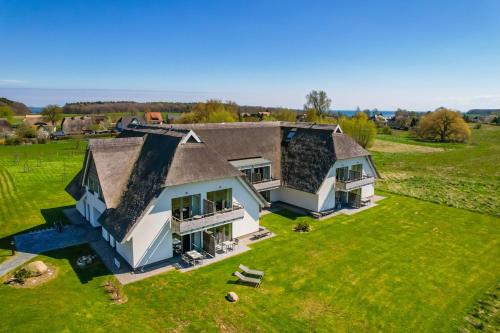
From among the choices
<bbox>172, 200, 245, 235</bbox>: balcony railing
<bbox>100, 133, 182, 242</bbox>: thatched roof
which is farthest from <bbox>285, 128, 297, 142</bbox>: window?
<bbox>100, 133, 182, 242</bbox>: thatched roof

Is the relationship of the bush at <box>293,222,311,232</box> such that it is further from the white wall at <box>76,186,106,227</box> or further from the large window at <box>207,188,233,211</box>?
the white wall at <box>76,186,106,227</box>

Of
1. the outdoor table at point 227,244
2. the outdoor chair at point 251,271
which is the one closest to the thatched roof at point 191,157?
the outdoor table at point 227,244

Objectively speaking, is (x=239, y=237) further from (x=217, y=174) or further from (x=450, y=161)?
(x=450, y=161)

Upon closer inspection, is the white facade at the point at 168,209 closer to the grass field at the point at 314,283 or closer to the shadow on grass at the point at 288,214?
the shadow on grass at the point at 288,214

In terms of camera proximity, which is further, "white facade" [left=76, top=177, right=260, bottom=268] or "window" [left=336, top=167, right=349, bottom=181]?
"window" [left=336, top=167, right=349, bottom=181]

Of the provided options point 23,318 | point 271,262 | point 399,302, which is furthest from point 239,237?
point 23,318

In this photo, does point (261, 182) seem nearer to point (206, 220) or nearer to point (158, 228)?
point (206, 220)

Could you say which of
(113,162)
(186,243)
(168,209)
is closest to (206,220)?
(186,243)
